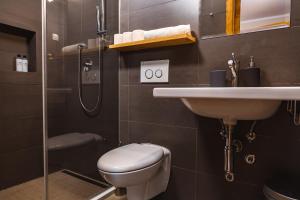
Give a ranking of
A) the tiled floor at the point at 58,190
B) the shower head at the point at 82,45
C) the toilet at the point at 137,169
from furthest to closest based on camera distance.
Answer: the shower head at the point at 82,45 < the tiled floor at the point at 58,190 < the toilet at the point at 137,169

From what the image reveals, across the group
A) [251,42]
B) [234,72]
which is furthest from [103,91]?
[251,42]

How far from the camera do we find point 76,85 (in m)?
1.41

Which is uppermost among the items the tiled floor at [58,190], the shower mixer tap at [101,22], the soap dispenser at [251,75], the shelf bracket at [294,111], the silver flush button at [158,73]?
the shower mixer tap at [101,22]

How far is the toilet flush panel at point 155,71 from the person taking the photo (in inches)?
55.0

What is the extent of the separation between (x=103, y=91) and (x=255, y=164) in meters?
1.22

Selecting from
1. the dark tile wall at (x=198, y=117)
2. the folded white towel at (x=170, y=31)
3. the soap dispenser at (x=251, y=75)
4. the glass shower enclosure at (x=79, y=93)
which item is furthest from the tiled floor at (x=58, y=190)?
the soap dispenser at (x=251, y=75)

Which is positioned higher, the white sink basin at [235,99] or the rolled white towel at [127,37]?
the rolled white towel at [127,37]

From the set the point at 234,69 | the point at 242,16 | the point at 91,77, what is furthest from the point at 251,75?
the point at 91,77

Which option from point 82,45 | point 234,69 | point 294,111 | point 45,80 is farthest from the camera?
point 82,45

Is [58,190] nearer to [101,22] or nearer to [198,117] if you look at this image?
[198,117]

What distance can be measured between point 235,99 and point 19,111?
1.75 m

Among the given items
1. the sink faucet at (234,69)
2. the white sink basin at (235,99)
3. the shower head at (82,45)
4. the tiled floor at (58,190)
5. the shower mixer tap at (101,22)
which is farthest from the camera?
the shower mixer tap at (101,22)

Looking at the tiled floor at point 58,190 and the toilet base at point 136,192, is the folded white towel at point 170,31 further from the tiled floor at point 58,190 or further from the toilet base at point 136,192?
the tiled floor at point 58,190

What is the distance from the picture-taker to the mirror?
1038mm
